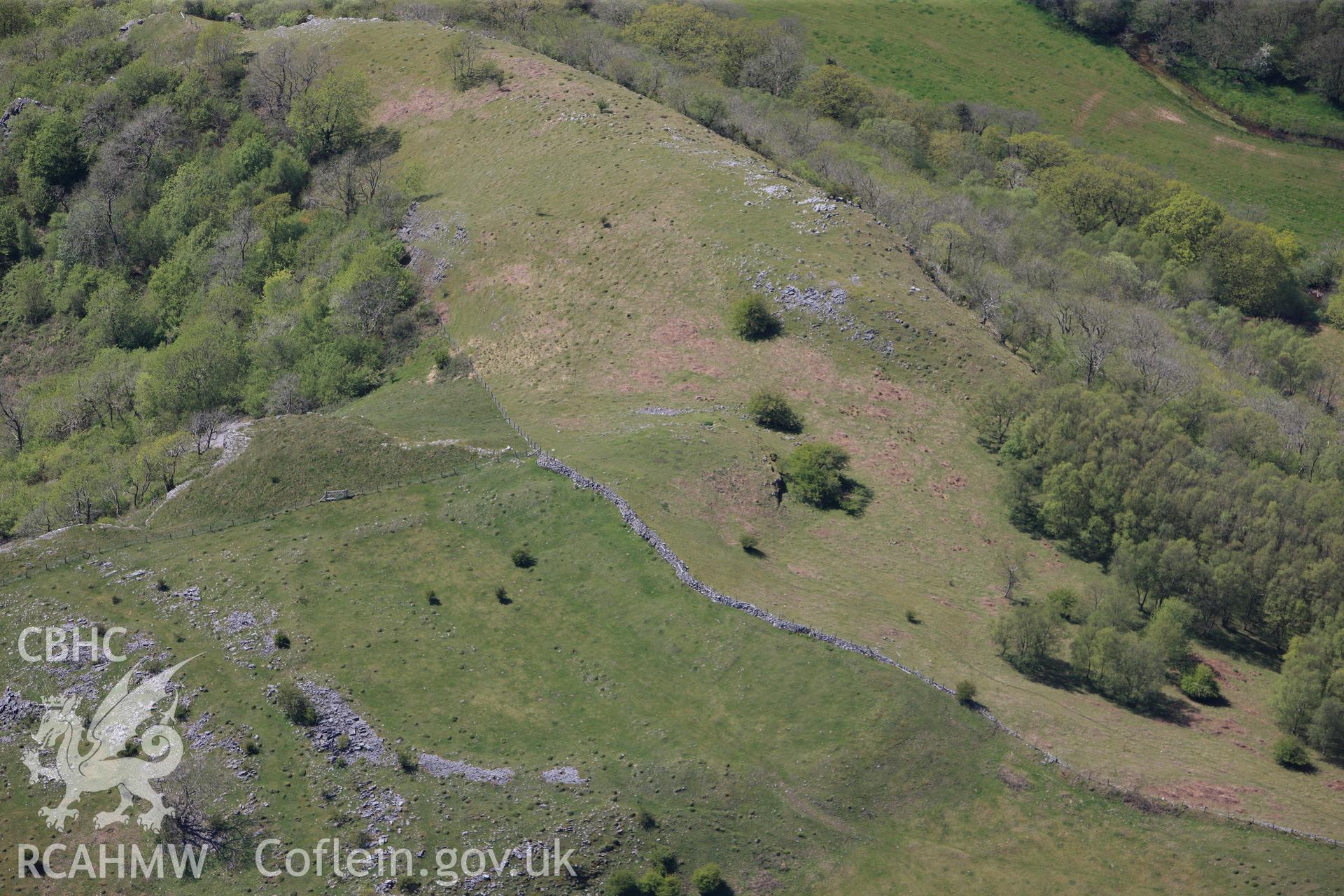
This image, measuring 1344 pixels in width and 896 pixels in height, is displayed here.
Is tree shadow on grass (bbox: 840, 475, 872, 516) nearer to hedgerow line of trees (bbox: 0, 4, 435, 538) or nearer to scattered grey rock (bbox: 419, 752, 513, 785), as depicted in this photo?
scattered grey rock (bbox: 419, 752, 513, 785)

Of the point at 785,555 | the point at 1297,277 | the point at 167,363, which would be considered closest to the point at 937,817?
the point at 785,555

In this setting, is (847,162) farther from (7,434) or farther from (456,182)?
(7,434)

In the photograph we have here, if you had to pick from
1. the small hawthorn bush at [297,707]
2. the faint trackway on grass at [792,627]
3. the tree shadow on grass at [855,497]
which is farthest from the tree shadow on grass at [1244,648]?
the small hawthorn bush at [297,707]

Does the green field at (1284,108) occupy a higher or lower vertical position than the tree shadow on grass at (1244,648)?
higher

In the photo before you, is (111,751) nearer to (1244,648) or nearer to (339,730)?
(339,730)

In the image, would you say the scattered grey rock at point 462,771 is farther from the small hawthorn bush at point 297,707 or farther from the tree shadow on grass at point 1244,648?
the tree shadow on grass at point 1244,648

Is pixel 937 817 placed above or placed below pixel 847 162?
below
